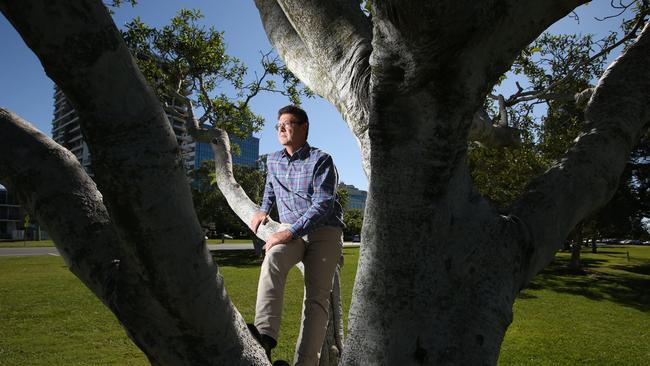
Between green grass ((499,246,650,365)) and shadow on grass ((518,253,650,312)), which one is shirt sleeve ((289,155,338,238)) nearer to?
green grass ((499,246,650,365))

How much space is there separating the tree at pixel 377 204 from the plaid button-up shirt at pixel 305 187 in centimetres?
136

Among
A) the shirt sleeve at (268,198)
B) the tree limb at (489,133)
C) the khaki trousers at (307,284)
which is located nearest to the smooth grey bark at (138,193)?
the khaki trousers at (307,284)

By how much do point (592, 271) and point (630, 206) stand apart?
15.7 ft

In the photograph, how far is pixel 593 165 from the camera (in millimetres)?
1824

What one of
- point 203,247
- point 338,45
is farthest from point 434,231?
→ point 338,45

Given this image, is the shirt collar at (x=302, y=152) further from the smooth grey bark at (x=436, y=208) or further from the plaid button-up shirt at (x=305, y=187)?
the smooth grey bark at (x=436, y=208)

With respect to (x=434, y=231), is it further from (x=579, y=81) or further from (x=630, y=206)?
(x=630, y=206)

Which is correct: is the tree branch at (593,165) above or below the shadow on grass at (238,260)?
above

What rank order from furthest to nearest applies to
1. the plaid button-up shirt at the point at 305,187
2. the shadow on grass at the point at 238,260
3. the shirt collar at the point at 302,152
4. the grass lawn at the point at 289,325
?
1. the shadow on grass at the point at 238,260
2. the grass lawn at the point at 289,325
3. the shirt collar at the point at 302,152
4. the plaid button-up shirt at the point at 305,187

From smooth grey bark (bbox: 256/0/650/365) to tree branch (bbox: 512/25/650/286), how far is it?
21 millimetres

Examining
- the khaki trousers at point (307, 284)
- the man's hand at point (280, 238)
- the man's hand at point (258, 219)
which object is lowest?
the khaki trousers at point (307, 284)

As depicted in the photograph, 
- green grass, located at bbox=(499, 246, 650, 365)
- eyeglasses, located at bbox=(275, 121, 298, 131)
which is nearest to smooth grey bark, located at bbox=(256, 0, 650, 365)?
eyeglasses, located at bbox=(275, 121, 298, 131)

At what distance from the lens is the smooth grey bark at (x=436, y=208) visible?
1268 millimetres

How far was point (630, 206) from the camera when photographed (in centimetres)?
2411
